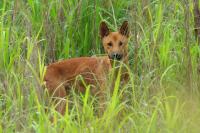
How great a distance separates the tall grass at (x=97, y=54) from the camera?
20.1ft

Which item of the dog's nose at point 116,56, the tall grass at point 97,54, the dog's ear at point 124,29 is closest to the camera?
the tall grass at point 97,54

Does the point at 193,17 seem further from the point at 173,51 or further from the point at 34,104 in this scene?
the point at 34,104

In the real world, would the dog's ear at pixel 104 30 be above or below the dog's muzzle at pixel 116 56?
above

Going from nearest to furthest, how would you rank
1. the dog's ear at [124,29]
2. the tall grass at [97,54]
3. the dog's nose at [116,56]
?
the tall grass at [97,54] < the dog's nose at [116,56] < the dog's ear at [124,29]

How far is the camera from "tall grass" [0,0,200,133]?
6.13 m

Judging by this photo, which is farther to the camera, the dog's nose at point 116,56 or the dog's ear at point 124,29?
the dog's ear at point 124,29

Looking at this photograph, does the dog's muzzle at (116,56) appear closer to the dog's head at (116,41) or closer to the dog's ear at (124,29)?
the dog's head at (116,41)

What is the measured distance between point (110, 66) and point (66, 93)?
49 centimetres

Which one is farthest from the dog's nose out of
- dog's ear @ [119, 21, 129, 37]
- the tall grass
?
dog's ear @ [119, 21, 129, 37]

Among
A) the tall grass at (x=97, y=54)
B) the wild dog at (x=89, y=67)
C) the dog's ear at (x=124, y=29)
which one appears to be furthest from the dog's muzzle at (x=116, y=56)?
the dog's ear at (x=124, y=29)

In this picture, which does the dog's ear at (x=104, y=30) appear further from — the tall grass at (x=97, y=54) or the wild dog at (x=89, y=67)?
the tall grass at (x=97, y=54)

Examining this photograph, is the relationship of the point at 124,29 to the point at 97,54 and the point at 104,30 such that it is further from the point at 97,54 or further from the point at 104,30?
the point at 97,54

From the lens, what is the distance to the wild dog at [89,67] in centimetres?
779

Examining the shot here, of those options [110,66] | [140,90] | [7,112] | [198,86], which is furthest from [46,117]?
[110,66]
